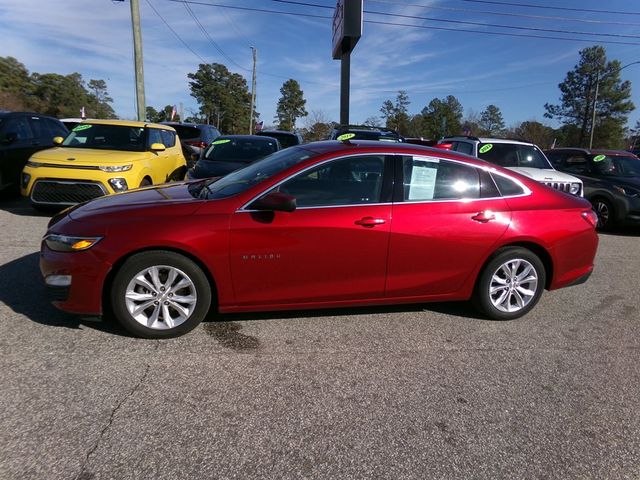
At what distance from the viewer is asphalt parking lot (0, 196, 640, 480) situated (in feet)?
7.94

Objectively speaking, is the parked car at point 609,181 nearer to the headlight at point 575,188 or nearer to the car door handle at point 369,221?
the headlight at point 575,188

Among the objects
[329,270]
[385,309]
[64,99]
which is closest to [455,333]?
[385,309]

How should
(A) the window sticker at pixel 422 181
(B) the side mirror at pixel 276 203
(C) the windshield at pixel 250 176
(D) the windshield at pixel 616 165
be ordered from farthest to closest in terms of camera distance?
→ (D) the windshield at pixel 616 165
(A) the window sticker at pixel 422 181
(C) the windshield at pixel 250 176
(B) the side mirror at pixel 276 203

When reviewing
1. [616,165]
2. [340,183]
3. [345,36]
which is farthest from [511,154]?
[345,36]

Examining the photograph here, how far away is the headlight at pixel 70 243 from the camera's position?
3.47m

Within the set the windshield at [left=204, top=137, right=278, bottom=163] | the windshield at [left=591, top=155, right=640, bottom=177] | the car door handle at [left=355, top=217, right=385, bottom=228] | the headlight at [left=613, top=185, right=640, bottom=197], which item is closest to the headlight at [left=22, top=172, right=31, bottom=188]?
the windshield at [left=204, top=137, right=278, bottom=163]

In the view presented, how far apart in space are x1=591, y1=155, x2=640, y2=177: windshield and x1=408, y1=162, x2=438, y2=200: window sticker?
7.81 m

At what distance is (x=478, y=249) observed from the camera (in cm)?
414

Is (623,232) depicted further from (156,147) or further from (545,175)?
(156,147)

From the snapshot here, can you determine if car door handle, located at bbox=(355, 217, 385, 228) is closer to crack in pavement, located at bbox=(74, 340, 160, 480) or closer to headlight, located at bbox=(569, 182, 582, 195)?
crack in pavement, located at bbox=(74, 340, 160, 480)

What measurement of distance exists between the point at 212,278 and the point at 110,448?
148 cm

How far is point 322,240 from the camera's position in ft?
12.2

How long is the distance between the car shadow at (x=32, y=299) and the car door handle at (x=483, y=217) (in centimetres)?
308

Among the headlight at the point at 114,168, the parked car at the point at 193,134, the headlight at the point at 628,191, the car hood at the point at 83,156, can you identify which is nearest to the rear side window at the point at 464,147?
the headlight at the point at 628,191
